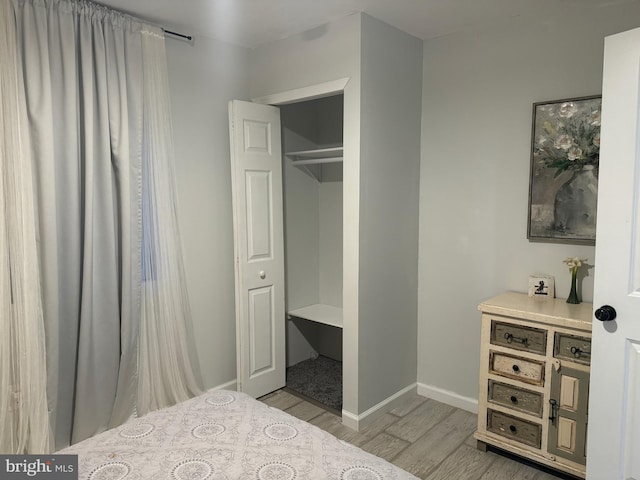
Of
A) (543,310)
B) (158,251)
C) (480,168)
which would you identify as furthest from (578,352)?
(158,251)

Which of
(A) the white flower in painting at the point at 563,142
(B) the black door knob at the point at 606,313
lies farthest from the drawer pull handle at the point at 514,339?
(A) the white flower in painting at the point at 563,142

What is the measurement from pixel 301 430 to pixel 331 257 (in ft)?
7.75

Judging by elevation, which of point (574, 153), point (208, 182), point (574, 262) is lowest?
point (574, 262)

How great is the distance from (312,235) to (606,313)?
2497 millimetres

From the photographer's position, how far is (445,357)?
10.8 feet

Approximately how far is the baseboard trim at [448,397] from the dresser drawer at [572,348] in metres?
0.97

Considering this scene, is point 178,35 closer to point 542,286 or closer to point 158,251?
point 158,251

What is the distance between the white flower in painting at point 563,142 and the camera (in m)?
2.63

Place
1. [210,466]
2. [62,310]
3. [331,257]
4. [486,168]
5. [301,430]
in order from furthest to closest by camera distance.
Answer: [331,257] < [486,168] < [62,310] < [301,430] < [210,466]

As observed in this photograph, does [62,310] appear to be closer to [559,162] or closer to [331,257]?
[331,257]

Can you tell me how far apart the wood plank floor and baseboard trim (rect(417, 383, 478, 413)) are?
0.15ft

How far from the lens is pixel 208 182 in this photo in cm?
320

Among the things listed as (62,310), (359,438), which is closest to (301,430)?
(359,438)

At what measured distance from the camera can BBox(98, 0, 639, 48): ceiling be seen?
2568mm
